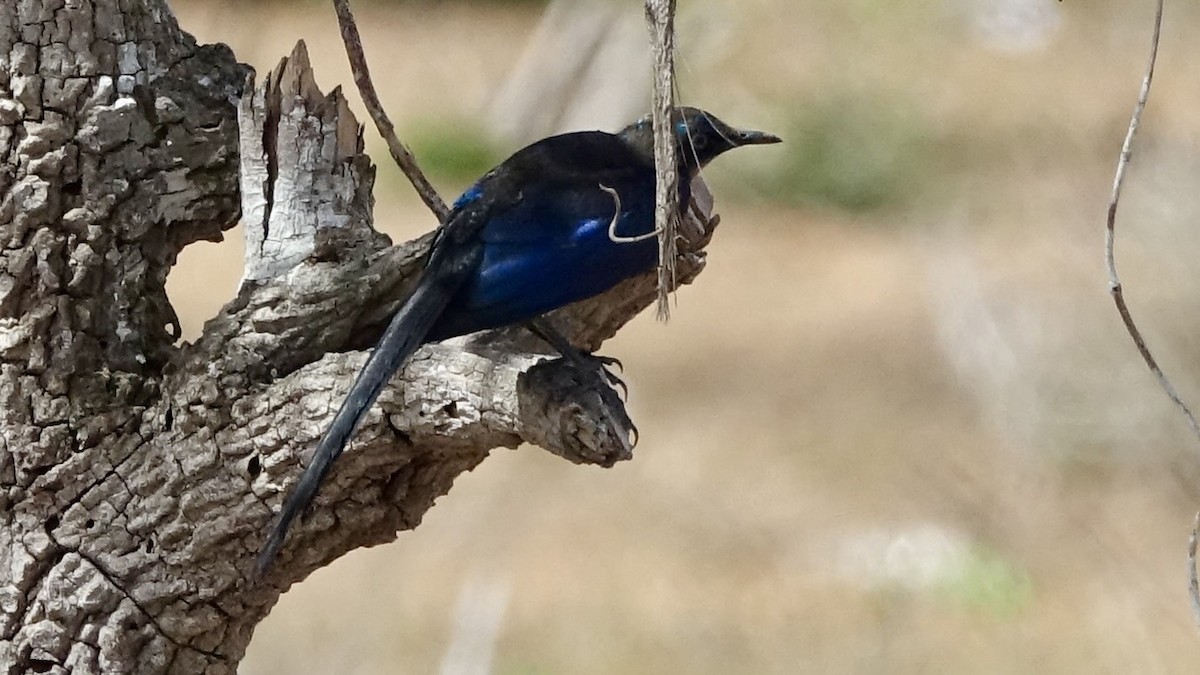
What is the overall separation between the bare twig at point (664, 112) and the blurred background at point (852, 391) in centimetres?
162

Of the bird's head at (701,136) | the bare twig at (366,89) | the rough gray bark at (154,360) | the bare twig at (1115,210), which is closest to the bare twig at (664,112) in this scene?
the bare twig at (1115,210)

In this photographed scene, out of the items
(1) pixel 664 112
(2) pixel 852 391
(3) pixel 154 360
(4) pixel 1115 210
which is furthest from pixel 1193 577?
(2) pixel 852 391

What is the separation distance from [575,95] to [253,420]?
4930 mm

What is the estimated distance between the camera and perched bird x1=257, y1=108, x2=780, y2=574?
5.41 feet

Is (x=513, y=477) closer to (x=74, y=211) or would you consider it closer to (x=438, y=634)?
(x=438, y=634)

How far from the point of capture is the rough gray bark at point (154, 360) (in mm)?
1740

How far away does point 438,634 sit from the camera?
436cm

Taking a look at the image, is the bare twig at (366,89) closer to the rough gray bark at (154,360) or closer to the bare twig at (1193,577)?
the rough gray bark at (154,360)

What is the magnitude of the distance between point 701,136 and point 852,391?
348 cm

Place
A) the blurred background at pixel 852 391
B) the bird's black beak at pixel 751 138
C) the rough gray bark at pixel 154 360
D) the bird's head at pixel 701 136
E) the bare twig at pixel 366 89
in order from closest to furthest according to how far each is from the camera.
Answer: the rough gray bark at pixel 154 360 → the bare twig at pixel 366 89 → the bird's head at pixel 701 136 → the bird's black beak at pixel 751 138 → the blurred background at pixel 852 391

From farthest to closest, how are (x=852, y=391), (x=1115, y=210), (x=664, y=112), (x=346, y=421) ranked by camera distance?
(x=852, y=391) < (x=346, y=421) < (x=1115, y=210) < (x=664, y=112)

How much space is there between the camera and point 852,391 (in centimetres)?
566

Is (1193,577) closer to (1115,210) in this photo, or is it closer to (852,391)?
(1115,210)

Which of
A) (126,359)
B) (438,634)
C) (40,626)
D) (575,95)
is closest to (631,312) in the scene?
(126,359)
